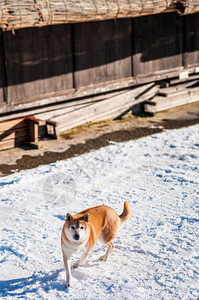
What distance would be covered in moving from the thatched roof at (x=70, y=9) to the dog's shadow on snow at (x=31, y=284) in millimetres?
4471

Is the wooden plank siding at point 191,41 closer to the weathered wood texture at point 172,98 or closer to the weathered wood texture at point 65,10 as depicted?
the weathered wood texture at point 172,98

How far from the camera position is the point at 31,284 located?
533 cm

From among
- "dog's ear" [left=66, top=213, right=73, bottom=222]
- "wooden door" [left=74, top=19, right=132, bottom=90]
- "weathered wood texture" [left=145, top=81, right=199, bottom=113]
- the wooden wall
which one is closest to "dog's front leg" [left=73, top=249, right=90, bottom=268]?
"dog's ear" [left=66, top=213, right=73, bottom=222]

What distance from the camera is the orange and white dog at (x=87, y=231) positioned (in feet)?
16.2

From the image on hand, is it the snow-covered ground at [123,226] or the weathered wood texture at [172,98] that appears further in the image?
the weathered wood texture at [172,98]

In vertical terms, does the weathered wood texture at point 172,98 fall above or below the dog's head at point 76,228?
above

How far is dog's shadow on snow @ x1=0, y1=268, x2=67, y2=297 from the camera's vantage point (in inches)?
205

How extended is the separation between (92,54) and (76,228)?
6467mm

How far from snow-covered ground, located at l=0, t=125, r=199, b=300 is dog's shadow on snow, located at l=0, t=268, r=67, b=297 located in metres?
0.01

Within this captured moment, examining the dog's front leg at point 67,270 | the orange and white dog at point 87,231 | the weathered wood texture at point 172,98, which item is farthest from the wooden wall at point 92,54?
the dog's front leg at point 67,270

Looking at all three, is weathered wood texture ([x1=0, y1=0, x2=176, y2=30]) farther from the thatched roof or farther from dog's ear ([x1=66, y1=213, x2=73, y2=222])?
dog's ear ([x1=66, y1=213, x2=73, y2=222])

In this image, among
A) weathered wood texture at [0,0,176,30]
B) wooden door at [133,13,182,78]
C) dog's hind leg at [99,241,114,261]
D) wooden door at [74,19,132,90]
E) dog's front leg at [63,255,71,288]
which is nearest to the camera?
dog's front leg at [63,255,71,288]

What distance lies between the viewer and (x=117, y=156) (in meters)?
9.18

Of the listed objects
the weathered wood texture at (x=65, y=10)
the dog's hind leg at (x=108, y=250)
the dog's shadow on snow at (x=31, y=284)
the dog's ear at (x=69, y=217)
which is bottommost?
the dog's shadow on snow at (x=31, y=284)
